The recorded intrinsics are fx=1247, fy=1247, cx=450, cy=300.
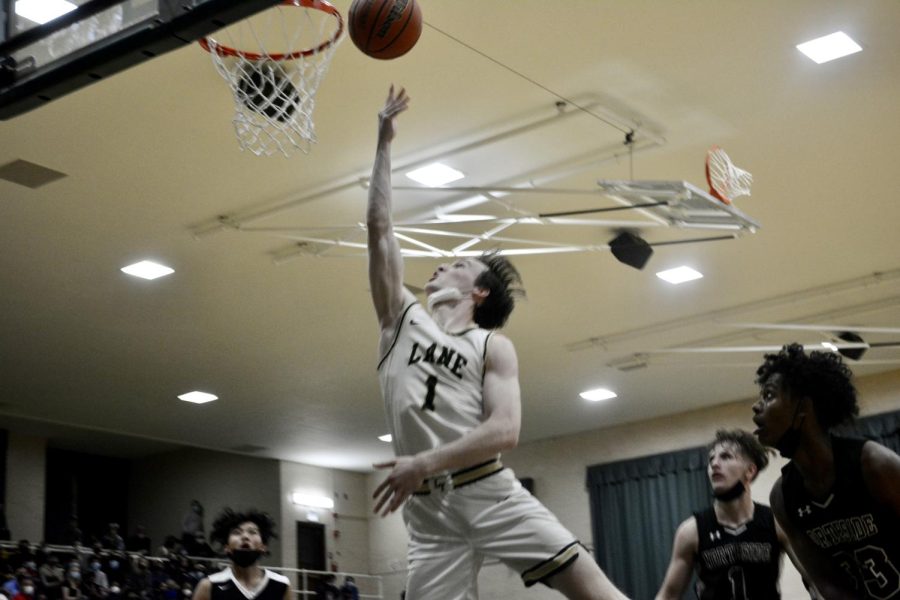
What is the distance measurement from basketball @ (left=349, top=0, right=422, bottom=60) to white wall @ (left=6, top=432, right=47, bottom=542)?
11929mm

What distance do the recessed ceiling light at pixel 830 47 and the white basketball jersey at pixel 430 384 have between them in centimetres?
431

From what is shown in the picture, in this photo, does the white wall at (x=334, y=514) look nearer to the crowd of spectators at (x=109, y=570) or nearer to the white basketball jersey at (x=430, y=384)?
the crowd of spectators at (x=109, y=570)

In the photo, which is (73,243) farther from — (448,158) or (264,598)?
(264,598)

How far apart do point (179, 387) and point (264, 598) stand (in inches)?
271

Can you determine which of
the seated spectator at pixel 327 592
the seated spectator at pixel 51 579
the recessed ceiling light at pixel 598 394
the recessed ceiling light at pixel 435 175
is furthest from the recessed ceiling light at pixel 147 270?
the seated spectator at pixel 327 592

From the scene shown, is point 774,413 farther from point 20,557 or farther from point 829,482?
point 20,557

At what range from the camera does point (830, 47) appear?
297 inches

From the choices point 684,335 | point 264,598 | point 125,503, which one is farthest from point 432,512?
point 125,503

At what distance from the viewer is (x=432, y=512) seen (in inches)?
153

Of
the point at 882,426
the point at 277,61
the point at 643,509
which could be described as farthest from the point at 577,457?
the point at 277,61

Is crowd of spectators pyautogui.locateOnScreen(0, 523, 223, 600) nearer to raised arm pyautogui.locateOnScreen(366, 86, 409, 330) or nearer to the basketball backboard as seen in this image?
the basketball backboard

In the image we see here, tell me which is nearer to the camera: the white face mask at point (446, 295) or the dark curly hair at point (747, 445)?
the white face mask at point (446, 295)

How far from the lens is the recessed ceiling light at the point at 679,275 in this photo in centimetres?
1102

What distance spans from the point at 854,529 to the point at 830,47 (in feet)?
15.3
